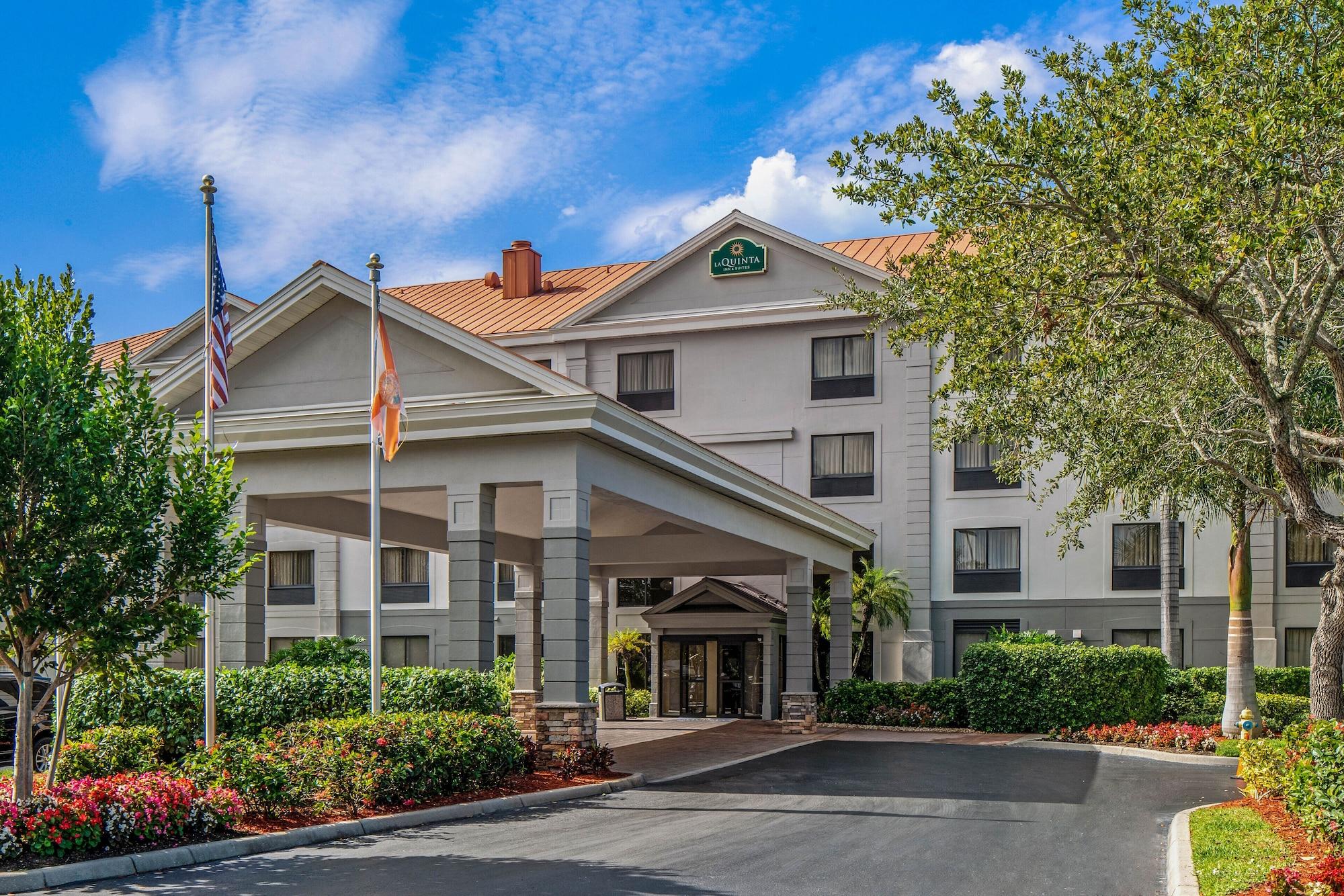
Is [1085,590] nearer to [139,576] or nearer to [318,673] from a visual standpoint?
[318,673]

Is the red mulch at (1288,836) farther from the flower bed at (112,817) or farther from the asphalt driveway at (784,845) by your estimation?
the flower bed at (112,817)

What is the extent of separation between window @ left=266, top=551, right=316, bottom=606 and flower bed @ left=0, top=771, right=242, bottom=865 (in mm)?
29707

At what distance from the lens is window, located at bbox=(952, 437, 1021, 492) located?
37.7 meters

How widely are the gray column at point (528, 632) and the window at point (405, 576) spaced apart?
33.2 ft

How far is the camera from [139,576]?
1329 centimetres

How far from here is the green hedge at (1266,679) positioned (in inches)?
1298

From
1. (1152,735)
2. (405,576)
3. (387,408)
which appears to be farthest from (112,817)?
(405,576)

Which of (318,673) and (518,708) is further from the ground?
(318,673)

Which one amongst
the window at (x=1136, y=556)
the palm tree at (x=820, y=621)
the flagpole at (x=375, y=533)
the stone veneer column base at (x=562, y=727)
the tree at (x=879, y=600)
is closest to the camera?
the flagpole at (x=375, y=533)

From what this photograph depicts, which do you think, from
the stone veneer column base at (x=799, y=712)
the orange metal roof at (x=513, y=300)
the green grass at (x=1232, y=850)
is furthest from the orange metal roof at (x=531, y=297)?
the green grass at (x=1232, y=850)

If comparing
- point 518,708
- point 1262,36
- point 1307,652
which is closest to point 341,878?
point 1262,36

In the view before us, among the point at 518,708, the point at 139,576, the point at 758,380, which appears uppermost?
the point at 758,380

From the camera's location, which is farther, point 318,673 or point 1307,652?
point 1307,652

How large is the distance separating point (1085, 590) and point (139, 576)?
29.0 m
